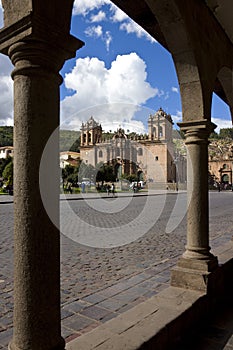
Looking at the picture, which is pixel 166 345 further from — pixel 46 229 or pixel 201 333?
pixel 46 229

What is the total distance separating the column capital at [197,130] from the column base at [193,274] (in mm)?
1398

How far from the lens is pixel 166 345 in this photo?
2568 millimetres

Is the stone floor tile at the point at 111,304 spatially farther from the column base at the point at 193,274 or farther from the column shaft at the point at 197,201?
the column shaft at the point at 197,201

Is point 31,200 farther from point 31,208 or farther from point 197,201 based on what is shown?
point 197,201

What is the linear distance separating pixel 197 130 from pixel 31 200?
99.9 inches

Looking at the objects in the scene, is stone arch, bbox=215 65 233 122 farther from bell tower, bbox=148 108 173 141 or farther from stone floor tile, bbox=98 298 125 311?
bell tower, bbox=148 108 173 141

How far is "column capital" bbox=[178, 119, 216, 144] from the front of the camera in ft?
11.9

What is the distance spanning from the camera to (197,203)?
3.64m

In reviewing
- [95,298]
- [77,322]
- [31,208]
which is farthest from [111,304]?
[31,208]

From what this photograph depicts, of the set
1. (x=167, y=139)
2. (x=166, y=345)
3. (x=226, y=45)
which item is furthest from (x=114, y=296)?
(x=167, y=139)

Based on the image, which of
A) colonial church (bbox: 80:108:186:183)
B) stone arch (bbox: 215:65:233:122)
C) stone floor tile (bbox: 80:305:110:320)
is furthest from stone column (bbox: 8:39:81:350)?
colonial church (bbox: 80:108:186:183)

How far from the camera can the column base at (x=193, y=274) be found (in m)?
3.41

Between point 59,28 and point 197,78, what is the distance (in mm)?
2213

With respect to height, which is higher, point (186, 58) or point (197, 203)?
point (186, 58)
